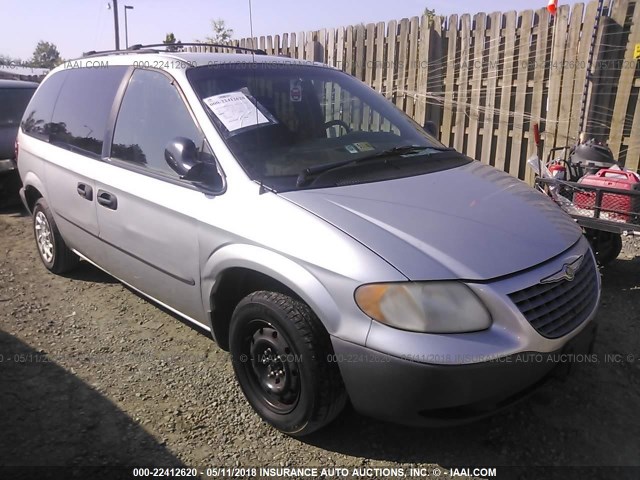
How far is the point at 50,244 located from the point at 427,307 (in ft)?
12.8

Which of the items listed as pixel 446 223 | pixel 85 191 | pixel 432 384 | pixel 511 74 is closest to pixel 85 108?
pixel 85 191

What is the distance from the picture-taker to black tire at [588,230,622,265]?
4402 millimetres

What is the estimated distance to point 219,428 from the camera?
2801mm

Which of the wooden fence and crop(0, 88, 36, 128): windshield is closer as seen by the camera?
the wooden fence

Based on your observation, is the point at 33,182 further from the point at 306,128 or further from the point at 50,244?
the point at 306,128

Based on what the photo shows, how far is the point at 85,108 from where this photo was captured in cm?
400

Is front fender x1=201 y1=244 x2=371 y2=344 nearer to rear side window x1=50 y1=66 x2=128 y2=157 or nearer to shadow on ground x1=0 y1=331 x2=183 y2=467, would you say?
shadow on ground x1=0 y1=331 x2=183 y2=467

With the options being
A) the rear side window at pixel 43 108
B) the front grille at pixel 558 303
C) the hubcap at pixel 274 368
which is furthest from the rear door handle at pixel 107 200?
the front grille at pixel 558 303

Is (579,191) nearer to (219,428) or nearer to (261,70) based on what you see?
(261,70)

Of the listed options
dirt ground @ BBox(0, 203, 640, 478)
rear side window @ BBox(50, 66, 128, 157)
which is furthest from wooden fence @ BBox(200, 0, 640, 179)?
rear side window @ BBox(50, 66, 128, 157)

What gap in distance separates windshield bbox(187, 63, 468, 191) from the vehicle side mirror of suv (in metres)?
0.16

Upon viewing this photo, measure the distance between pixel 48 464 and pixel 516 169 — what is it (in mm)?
6292

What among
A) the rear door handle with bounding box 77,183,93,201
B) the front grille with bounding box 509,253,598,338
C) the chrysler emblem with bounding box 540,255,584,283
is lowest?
the front grille with bounding box 509,253,598,338

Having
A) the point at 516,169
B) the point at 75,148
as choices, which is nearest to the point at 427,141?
the point at 75,148
